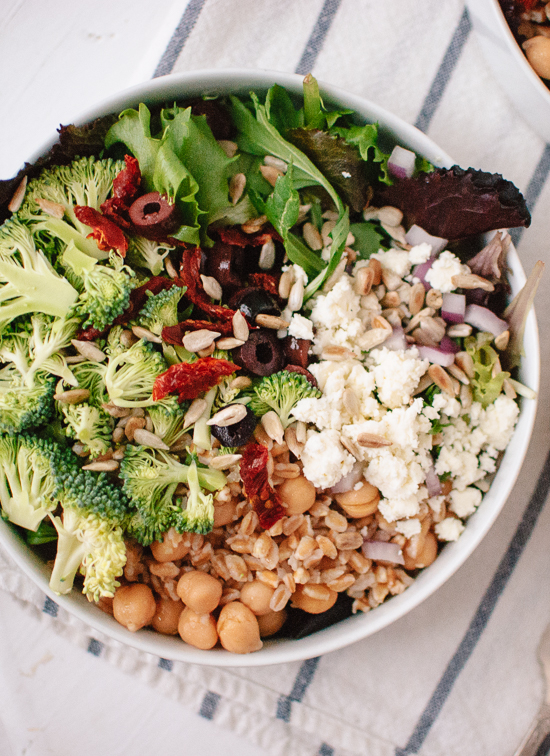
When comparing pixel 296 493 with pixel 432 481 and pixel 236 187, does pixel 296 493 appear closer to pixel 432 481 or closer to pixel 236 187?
pixel 432 481

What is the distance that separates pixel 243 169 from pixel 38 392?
2.52 feet

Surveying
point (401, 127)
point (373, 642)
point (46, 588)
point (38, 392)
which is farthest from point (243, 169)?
point (373, 642)

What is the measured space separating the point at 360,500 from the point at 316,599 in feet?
0.90

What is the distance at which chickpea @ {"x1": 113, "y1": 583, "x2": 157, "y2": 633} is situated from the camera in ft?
4.55

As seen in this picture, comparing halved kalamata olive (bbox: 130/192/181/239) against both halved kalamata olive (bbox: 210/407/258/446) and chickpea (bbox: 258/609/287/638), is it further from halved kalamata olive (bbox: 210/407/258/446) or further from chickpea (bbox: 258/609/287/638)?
chickpea (bbox: 258/609/287/638)

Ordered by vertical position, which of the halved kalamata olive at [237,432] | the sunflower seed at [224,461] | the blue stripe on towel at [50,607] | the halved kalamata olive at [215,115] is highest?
the halved kalamata olive at [215,115]

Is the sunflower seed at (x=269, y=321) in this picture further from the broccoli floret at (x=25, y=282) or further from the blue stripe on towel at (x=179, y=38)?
the blue stripe on towel at (x=179, y=38)

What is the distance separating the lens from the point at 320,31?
1713 millimetres

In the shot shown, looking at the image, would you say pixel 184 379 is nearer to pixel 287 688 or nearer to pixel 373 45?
pixel 287 688

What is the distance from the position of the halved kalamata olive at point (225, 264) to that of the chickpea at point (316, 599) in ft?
2.53

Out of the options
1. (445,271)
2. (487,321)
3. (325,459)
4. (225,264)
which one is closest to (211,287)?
(225,264)

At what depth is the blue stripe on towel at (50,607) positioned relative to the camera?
1717 millimetres

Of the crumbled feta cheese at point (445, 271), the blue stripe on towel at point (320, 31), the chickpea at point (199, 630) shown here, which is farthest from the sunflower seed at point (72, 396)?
the blue stripe on towel at point (320, 31)

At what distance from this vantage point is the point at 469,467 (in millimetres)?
1476
